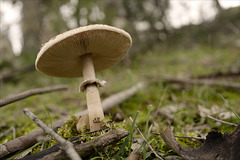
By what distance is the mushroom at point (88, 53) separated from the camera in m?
1.44

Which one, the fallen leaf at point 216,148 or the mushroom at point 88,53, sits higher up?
the mushroom at point 88,53

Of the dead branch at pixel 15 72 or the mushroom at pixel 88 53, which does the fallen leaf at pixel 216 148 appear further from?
the dead branch at pixel 15 72

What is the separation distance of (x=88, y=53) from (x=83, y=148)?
1.21 meters

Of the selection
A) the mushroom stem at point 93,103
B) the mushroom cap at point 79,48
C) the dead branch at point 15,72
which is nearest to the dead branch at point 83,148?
the mushroom stem at point 93,103

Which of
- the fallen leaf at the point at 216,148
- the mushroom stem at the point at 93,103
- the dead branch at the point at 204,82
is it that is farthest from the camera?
the dead branch at the point at 204,82

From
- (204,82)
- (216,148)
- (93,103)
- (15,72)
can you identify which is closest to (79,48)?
(93,103)

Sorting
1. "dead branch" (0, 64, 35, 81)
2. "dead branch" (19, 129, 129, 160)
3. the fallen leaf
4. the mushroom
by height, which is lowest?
the fallen leaf

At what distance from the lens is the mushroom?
1.44m

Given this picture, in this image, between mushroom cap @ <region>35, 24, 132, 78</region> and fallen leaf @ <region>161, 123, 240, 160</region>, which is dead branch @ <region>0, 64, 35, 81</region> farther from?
fallen leaf @ <region>161, 123, 240, 160</region>

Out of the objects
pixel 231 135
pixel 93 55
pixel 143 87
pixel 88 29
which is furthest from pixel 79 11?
pixel 231 135

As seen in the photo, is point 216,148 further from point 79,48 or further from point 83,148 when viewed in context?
point 79,48

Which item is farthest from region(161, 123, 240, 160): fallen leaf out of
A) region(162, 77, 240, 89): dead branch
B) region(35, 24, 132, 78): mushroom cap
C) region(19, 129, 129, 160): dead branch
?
region(162, 77, 240, 89): dead branch

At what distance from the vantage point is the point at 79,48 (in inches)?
69.2

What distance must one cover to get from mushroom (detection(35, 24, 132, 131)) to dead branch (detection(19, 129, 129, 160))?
387 millimetres
